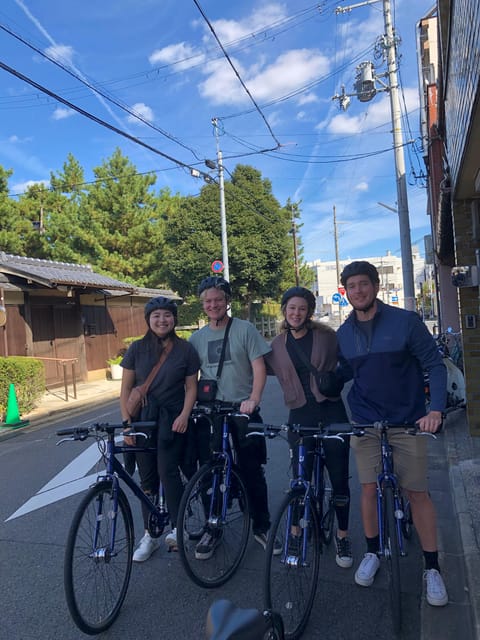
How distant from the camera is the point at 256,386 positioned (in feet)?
10.6

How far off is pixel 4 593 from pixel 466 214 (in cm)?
618

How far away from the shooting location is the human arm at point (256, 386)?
10.2 feet

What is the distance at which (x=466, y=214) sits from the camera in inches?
238

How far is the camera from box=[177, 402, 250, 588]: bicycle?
3.13 meters


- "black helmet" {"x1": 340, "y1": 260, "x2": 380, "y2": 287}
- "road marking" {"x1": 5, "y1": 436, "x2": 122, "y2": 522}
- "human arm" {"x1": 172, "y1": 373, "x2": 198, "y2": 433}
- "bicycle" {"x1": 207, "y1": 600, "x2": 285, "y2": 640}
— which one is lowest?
"road marking" {"x1": 5, "y1": 436, "x2": 122, "y2": 522}

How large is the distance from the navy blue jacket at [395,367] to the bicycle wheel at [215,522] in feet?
3.46

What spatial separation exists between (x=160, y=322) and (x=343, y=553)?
79.8 inches

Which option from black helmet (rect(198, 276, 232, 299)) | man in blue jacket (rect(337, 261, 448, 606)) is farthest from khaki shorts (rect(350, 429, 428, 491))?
black helmet (rect(198, 276, 232, 299))

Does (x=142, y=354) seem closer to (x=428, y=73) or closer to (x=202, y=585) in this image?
(x=202, y=585)

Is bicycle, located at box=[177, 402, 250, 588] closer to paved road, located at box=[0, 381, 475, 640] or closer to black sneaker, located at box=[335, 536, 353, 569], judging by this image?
paved road, located at box=[0, 381, 475, 640]

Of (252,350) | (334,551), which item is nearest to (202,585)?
(334,551)

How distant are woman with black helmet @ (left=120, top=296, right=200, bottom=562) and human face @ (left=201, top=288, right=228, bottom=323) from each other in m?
0.25

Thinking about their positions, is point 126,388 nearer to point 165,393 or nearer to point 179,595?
point 165,393

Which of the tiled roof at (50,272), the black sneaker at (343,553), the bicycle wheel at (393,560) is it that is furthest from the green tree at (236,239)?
the bicycle wheel at (393,560)
